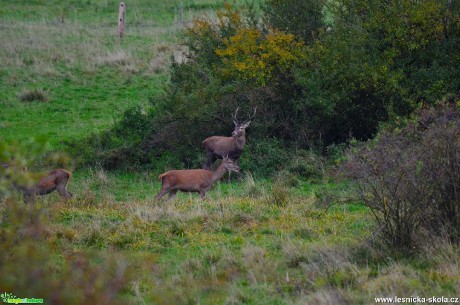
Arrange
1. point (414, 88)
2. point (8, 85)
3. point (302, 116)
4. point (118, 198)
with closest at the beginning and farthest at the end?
point (118, 198) → point (414, 88) → point (302, 116) → point (8, 85)

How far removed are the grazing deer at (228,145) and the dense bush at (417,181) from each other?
796 centimetres

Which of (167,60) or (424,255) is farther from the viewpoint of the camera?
(167,60)

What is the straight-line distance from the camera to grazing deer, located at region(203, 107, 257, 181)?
1752cm

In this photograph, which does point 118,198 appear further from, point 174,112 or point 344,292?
point 344,292

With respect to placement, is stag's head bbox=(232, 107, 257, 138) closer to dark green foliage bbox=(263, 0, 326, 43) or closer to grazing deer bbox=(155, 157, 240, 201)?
grazing deer bbox=(155, 157, 240, 201)

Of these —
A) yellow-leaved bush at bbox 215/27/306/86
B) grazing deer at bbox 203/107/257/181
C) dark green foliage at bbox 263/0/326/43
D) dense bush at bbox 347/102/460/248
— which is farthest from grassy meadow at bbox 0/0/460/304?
dark green foliage at bbox 263/0/326/43

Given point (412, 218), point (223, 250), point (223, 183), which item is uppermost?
point (412, 218)

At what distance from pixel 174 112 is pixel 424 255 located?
10.2 m

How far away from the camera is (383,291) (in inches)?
321

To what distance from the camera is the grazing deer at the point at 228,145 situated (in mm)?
17516

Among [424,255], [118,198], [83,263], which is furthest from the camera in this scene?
[118,198]

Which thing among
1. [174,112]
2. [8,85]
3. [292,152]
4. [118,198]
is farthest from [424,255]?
[8,85]

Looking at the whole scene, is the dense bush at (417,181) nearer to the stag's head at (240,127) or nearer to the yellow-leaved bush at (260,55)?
the stag's head at (240,127)

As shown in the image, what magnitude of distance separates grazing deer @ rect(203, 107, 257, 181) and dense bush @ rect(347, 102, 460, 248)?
796 cm
